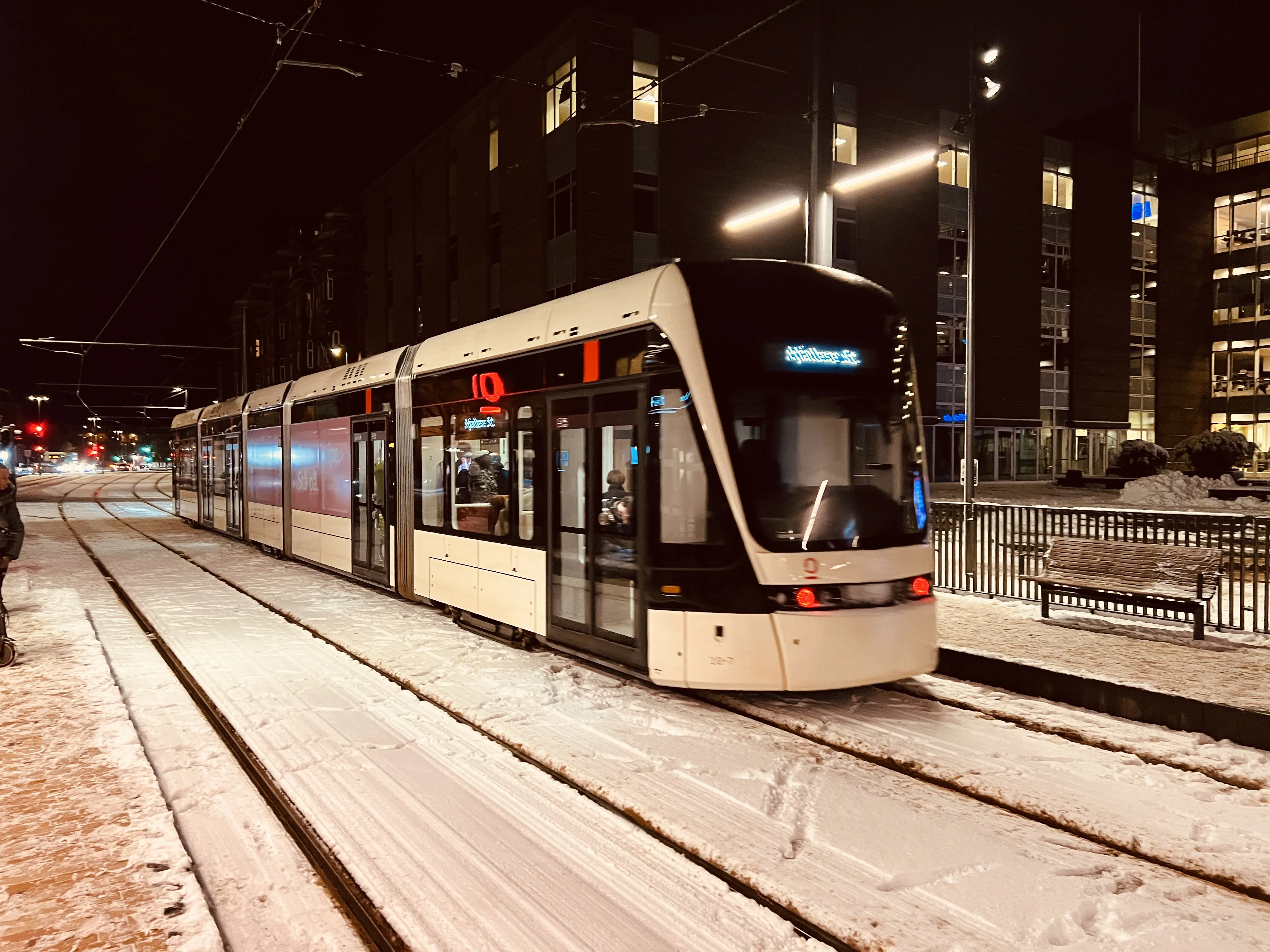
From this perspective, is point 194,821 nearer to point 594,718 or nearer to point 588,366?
point 594,718

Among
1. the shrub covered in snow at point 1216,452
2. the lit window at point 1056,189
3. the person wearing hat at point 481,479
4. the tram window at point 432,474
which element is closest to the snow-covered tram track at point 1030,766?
the person wearing hat at point 481,479

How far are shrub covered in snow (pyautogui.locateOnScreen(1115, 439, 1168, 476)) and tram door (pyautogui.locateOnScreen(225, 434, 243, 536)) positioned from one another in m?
30.1

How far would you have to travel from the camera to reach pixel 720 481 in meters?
6.55

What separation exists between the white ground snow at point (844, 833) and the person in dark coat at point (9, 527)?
385cm

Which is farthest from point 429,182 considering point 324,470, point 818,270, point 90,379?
point 90,379

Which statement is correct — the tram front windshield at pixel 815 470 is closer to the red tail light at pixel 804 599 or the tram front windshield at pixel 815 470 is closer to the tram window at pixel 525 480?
the red tail light at pixel 804 599

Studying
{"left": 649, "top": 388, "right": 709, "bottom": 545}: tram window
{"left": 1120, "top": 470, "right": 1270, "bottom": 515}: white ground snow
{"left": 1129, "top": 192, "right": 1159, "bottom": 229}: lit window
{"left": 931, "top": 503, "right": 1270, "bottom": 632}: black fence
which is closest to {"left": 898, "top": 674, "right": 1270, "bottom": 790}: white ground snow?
{"left": 931, "top": 503, "right": 1270, "bottom": 632}: black fence

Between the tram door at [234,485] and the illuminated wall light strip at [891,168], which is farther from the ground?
the illuminated wall light strip at [891,168]

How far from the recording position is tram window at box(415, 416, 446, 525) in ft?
34.1

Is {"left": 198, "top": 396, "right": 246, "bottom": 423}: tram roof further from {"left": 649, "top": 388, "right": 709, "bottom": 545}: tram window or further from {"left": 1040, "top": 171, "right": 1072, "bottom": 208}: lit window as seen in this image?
{"left": 1040, "top": 171, "right": 1072, "bottom": 208}: lit window

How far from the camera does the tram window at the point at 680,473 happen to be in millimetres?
6676

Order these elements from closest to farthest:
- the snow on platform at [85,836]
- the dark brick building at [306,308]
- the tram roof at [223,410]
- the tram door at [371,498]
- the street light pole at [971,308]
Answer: the snow on platform at [85,836] < the tram door at [371,498] < the street light pole at [971,308] < the tram roof at [223,410] < the dark brick building at [306,308]

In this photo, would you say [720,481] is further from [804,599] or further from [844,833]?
[844,833]

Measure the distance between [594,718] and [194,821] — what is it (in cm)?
281
